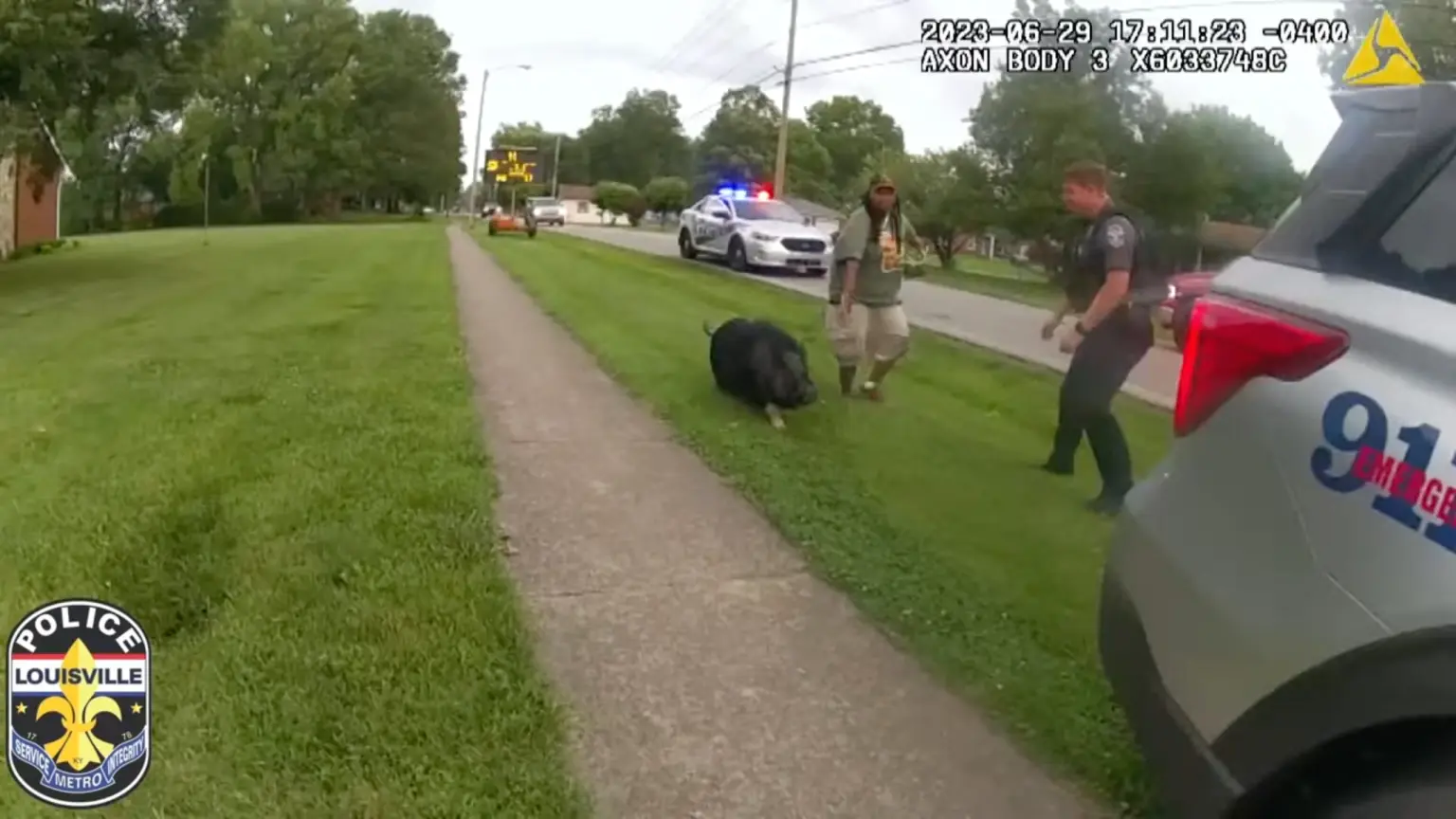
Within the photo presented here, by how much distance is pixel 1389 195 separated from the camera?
209 centimetres

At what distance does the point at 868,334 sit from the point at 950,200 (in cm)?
2555

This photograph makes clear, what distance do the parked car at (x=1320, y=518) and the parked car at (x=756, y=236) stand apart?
60.0ft

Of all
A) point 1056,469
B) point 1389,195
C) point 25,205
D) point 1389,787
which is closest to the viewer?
point 1389,787

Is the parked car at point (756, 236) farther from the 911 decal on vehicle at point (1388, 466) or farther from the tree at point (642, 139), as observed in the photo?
the tree at point (642, 139)

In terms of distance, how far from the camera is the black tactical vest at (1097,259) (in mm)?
6047

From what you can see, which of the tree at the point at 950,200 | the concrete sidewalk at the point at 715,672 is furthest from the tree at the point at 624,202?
the concrete sidewalk at the point at 715,672

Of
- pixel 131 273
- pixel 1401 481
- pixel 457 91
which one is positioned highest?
pixel 457 91

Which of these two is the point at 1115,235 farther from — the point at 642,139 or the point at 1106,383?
the point at 642,139

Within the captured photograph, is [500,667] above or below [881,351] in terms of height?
below

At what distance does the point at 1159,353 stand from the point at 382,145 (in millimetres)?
63080

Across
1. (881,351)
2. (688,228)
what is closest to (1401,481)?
(881,351)

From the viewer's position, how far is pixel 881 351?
28.3ft

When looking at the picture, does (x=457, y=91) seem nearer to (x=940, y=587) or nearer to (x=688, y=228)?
(x=688, y=228)

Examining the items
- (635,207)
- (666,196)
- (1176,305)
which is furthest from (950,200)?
(635,207)
